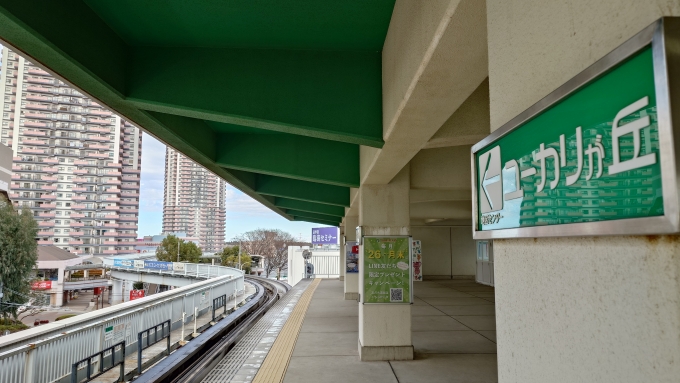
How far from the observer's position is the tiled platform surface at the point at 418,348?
23.1ft

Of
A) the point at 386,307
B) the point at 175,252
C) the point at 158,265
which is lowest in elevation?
the point at 158,265

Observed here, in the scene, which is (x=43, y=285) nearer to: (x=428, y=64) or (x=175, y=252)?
(x=175, y=252)

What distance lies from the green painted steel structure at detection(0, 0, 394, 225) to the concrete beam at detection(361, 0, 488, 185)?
0.37 m

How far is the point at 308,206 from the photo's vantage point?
1647 cm

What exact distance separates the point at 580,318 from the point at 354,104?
405 cm

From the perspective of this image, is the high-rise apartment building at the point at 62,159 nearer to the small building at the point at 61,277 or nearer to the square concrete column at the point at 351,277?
the small building at the point at 61,277

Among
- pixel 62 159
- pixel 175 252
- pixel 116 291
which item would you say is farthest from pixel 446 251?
pixel 62 159

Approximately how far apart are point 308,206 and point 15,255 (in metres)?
21.4

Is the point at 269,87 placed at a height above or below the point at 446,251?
above

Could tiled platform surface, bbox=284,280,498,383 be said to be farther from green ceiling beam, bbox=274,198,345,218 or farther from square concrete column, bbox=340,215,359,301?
green ceiling beam, bbox=274,198,345,218

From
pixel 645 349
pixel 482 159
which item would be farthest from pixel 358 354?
pixel 645 349

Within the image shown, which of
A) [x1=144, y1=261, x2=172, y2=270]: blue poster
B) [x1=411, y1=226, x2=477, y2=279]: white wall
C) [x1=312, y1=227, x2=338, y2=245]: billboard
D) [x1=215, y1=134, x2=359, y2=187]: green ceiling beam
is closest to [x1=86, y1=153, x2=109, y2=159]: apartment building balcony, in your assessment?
[x1=312, y1=227, x2=338, y2=245]: billboard

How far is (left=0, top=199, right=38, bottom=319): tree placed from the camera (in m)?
26.0

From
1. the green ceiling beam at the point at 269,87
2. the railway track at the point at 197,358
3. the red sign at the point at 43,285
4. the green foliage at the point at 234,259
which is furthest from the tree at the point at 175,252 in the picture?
the green ceiling beam at the point at 269,87
